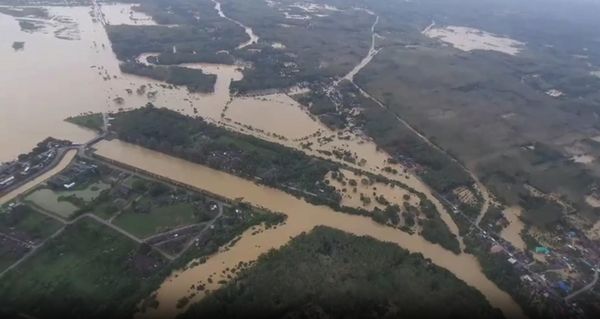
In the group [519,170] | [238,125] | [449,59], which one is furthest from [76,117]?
[449,59]

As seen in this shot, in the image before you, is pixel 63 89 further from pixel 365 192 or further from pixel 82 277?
pixel 365 192

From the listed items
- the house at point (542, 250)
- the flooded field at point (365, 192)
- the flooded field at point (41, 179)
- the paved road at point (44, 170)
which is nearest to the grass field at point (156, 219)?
the flooded field at point (41, 179)

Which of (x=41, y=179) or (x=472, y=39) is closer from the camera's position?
(x=41, y=179)

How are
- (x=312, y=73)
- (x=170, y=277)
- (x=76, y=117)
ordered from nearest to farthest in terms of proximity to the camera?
1. (x=170, y=277)
2. (x=76, y=117)
3. (x=312, y=73)

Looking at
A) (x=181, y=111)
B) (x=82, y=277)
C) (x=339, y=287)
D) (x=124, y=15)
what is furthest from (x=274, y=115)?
(x=124, y=15)

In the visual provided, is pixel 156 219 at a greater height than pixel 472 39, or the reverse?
pixel 156 219

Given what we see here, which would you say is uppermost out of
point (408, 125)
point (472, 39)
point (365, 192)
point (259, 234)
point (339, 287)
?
point (339, 287)

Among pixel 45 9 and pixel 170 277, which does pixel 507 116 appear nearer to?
pixel 170 277
